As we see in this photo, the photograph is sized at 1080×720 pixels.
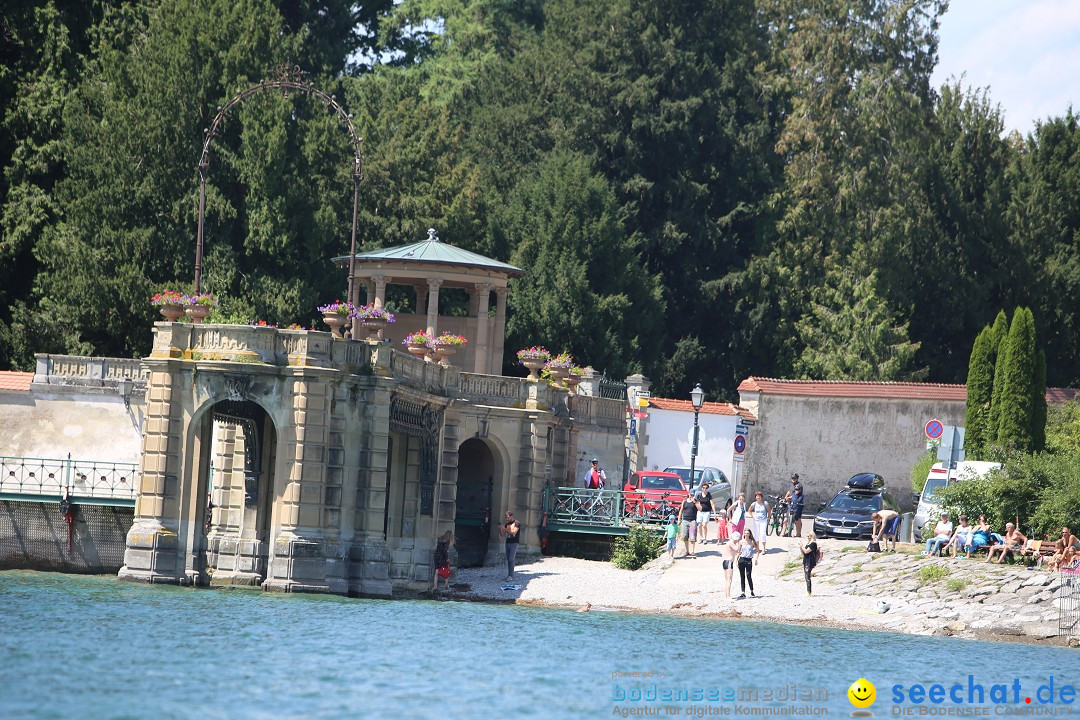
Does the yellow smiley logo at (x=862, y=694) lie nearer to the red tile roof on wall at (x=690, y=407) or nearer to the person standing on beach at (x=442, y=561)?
the person standing on beach at (x=442, y=561)

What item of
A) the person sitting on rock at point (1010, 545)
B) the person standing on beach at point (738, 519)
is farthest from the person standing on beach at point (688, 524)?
the person sitting on rock at point (1010, 545)

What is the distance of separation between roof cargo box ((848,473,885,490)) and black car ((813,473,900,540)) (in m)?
3.38

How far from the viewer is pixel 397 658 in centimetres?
3172

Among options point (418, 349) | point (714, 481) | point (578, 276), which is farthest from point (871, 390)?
point (418, 349)

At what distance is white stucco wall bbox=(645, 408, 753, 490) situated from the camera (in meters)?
58.6

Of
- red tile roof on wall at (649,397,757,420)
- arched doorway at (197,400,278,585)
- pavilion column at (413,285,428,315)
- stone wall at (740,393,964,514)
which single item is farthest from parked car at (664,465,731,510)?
arched doorway at (197,400,278,585)

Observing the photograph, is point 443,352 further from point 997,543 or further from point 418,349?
point 997,543

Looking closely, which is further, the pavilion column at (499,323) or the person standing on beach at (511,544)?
the pavilion column at (499,323)

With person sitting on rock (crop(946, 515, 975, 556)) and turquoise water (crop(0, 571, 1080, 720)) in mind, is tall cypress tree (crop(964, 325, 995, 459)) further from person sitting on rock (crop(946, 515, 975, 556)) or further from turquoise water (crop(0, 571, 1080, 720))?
turquoise water (crop(0, 571, 1080, 720))

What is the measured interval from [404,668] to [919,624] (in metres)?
15.4

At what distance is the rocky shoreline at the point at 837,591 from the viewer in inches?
1606

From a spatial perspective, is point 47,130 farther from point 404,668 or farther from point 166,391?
point 404,668

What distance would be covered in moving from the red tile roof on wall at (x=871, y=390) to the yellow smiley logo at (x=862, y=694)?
30263mm

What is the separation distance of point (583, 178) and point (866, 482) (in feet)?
61.5
